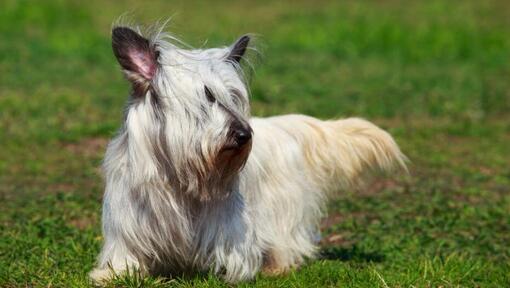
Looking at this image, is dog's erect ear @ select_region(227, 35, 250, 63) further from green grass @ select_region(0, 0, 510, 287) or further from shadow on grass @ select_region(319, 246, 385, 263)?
shadow on grass @ select_region(319, 246, 385, 263)

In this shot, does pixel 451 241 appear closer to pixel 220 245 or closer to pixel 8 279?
pixel 220 245

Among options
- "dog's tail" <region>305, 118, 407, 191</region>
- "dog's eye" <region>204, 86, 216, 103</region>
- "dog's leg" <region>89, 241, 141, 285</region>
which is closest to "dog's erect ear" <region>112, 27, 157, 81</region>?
"dog's eye" <region>204, 86, 216, 103</region>

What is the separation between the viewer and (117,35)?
19.8 feet

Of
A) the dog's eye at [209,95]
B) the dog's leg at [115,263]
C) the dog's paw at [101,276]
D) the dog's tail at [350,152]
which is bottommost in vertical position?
the dog's paw at [101,276]

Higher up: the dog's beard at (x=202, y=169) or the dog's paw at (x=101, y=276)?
the dog's beard at (x=202, y=169)

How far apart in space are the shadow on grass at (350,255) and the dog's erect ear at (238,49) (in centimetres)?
185

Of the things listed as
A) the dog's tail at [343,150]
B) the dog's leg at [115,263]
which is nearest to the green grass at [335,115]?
the dog's leg at [115,263]

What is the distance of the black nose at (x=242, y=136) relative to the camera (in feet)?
19.2

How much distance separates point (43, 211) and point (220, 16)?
42.8 feet

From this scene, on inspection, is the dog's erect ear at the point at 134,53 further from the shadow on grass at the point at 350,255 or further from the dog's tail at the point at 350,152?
the shadow on grass at the point at 350,255

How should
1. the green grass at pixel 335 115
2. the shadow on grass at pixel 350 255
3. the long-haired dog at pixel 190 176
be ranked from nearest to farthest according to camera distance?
the long-haired dog at pixel 190 176
the green grass at pixel 335 115
the shadow on grass at pixel 350 255

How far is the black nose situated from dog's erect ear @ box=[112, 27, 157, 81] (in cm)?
66

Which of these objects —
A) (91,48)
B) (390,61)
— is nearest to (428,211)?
(390,61)

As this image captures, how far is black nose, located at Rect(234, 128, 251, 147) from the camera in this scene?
5849 millimetres
